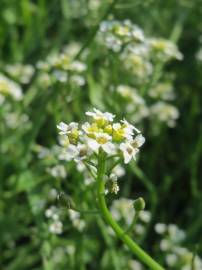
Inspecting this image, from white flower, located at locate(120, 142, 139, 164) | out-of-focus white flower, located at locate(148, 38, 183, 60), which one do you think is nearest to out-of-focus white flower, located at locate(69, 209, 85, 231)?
white flower, located at locate(120, 142, 139, 164)

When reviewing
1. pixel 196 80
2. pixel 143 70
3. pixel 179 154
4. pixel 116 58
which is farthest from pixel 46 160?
pixel 196 80

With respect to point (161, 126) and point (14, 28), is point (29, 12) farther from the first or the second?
point (161, 126)

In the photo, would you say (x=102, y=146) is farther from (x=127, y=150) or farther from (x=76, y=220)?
(x=76, y=220)

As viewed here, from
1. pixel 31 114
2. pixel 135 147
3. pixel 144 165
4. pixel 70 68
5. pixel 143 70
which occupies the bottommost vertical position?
pixel 144 165

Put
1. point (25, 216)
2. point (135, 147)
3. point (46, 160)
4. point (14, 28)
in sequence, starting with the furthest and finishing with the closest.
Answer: point (14, 28), point (25, 216), point (46, 160), point (135, 147)

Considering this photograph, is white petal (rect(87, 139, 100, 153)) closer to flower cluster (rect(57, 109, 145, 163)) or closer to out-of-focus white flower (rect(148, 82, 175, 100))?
flower cluster (rect(57, 109, 145, 163))

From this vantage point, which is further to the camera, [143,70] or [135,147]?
[143,70]

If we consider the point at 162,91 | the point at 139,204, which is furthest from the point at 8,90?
the point at 139,204
